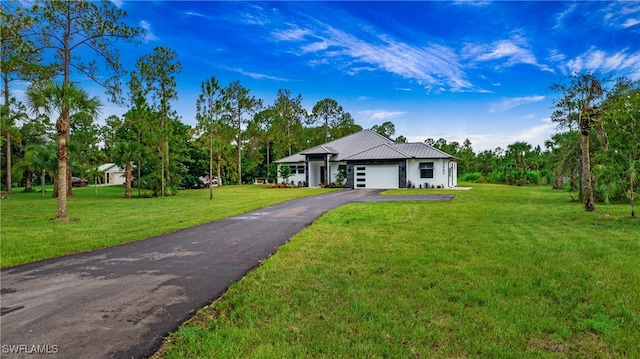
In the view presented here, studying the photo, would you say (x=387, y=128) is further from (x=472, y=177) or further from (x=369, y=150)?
(x=369, y=150)

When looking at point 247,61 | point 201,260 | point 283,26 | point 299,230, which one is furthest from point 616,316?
point 247,61

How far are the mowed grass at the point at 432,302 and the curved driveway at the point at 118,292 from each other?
0.37 meters

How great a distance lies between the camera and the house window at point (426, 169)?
26.9 meters

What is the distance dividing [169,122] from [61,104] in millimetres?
13650

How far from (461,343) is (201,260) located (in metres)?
4.50

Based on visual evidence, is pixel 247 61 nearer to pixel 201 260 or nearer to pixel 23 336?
pixel 201 260

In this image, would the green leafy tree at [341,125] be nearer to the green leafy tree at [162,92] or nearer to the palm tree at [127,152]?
the green leafy tree at [162,92]

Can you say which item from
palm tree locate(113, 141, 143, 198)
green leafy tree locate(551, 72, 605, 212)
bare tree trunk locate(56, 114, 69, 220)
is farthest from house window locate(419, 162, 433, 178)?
bare tree trunk locate(56, 114, 69, 220)

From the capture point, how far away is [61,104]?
11008mm

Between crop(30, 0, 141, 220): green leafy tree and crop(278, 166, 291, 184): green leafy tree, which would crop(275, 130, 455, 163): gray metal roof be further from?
crop(30, 0, 141, 220): green leafy tree

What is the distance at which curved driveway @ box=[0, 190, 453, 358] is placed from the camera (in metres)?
3.08

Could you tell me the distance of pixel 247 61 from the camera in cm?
2289

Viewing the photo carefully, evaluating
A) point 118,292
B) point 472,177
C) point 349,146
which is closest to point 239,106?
point 349,146

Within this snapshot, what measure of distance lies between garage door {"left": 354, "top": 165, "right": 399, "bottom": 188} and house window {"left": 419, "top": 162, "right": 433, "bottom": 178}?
1.94 meters
